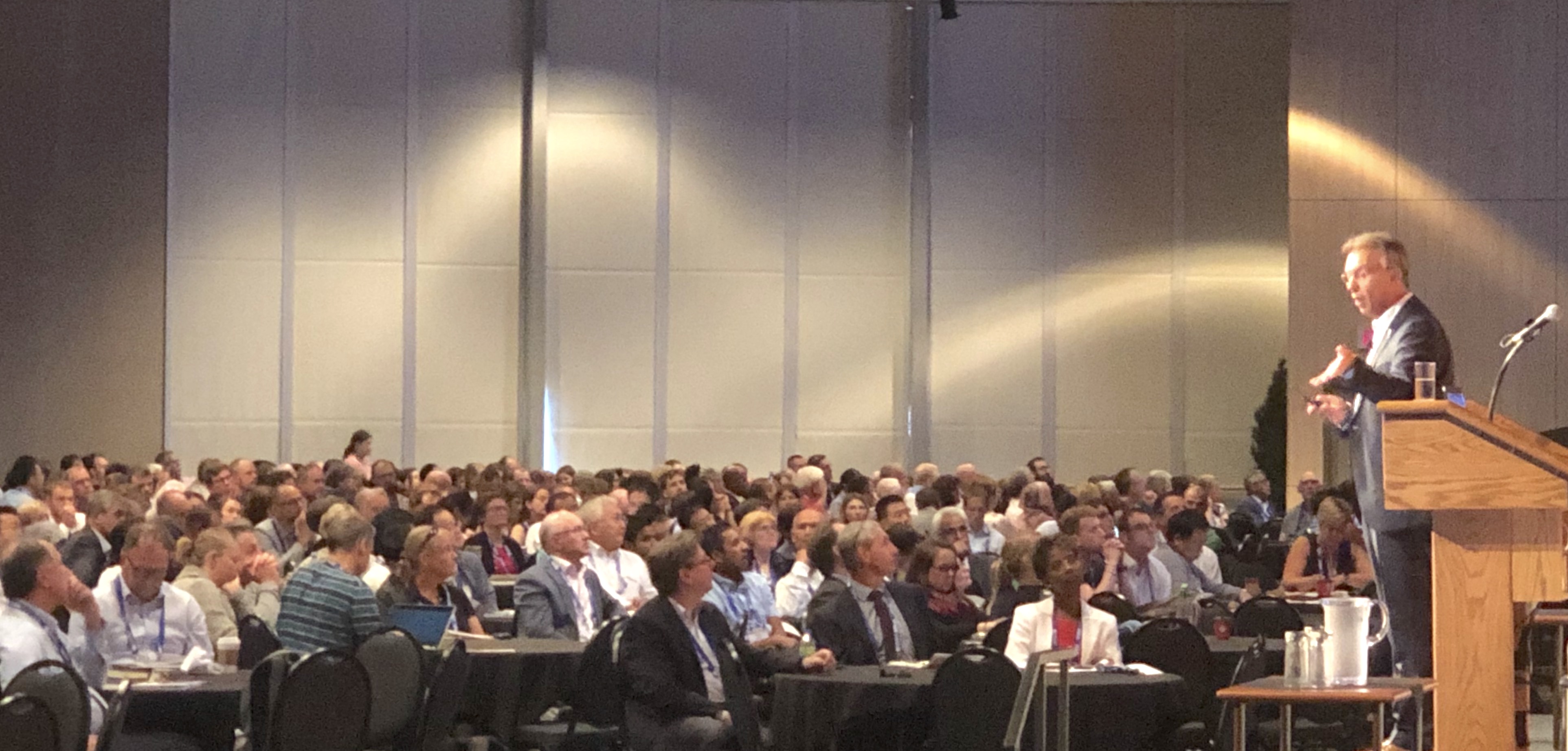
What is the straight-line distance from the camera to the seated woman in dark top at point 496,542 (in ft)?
38.9

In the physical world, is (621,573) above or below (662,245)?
below

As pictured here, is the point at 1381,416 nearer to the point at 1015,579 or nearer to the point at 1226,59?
the point at 1015,579

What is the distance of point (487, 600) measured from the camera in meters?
10.7

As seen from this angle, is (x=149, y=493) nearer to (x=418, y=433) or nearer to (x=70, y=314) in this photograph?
(x=70, y=314)

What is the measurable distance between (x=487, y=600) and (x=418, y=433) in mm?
9461

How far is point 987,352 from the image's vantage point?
20.4 meters

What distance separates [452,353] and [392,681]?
497 inches

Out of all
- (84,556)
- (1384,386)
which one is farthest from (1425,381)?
(84,556)

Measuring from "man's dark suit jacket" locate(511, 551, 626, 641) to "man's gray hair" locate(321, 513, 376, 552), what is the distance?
1252 mm

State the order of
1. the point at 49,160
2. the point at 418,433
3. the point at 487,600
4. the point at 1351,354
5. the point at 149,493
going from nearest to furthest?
the point at 1351,354, the point at 487,600, the point at 149,493, the point at 49,160, the point at 418,433

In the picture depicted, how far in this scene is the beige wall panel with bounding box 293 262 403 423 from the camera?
19.8 metres

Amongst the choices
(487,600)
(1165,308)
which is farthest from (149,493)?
(1165,308)

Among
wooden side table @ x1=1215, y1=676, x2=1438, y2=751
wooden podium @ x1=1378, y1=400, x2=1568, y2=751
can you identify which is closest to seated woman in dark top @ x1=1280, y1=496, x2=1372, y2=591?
wooden side table @ x1=1215, y1=676, x2=1438, y2=751

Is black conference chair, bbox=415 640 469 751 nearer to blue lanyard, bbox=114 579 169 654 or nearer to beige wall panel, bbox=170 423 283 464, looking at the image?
blue lanyard, bbox=114 579 169 654
